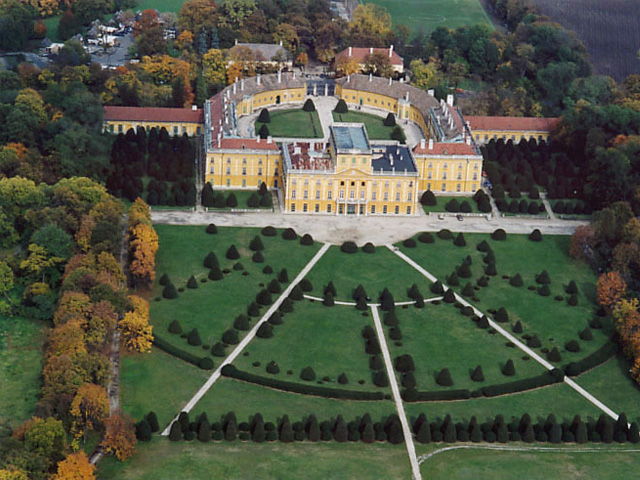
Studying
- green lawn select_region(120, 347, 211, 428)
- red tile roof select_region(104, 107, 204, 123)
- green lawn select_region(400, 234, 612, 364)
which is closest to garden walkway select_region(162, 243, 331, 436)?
green lawn select_region(120, 347, 211, 428)

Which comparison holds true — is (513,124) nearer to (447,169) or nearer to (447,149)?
(447,149)

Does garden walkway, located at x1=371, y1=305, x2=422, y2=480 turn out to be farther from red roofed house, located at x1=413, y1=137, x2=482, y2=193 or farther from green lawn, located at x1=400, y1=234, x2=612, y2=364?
red roofed house, located at x1=413, y1=137, x2=482, y2=193

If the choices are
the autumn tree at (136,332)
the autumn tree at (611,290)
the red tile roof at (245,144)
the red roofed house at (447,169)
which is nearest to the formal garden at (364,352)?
the autumn tree at (136,332)

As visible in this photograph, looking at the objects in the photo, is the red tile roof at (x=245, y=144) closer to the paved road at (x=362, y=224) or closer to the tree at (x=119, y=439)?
the paved road at (x=362, y=224)

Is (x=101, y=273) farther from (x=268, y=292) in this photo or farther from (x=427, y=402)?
(x=427, y=402)

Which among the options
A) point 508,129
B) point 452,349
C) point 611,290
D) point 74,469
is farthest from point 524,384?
point 508,129

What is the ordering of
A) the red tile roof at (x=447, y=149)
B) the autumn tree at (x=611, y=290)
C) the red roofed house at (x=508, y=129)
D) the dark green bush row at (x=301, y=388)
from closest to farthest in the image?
the dark green bush row at (x=301, y=388)
the autumn tree at (x=611, y=290)
the red tile roof at (x=447, y=149)
the red roofed house at (x=508, y=129)

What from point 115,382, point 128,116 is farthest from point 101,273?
point 128,116
